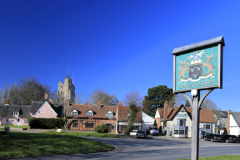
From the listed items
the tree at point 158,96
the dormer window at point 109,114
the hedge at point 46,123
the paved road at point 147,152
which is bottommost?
the hedge at point 46,123

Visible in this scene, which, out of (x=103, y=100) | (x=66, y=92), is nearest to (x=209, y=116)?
(x=103, y=100)

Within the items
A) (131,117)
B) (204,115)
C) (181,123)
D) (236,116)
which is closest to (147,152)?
(131,117)

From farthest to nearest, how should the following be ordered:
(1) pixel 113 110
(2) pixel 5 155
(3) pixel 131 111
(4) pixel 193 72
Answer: (1) pixel 113 110 → (3) pixel 131 111 → (2) pixel 5 155 → (4) pixel 193 72

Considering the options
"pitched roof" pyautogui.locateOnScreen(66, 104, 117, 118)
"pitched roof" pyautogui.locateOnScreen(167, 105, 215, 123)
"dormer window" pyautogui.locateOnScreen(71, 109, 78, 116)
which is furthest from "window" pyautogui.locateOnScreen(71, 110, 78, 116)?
"pitched roof" pyautogui.locateOnScreen(167, 105, 215, 123)

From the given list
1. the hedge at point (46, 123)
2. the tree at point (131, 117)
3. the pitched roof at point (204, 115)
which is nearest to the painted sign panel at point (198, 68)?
the tree at point (131, 117)

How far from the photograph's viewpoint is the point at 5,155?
14047 millimetres

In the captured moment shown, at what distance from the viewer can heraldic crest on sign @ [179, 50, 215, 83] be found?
958 centimetres

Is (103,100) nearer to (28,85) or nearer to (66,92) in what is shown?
(28,85)

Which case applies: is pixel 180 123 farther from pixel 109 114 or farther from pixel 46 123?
pixel 46 123

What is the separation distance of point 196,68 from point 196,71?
0.14 m

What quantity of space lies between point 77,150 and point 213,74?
42.2 feet

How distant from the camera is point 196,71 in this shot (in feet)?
33.0

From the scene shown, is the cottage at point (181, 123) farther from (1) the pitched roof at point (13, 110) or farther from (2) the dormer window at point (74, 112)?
(1) the pitched roof at point (13, 110)

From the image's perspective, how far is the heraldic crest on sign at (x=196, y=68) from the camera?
31.4 ft
